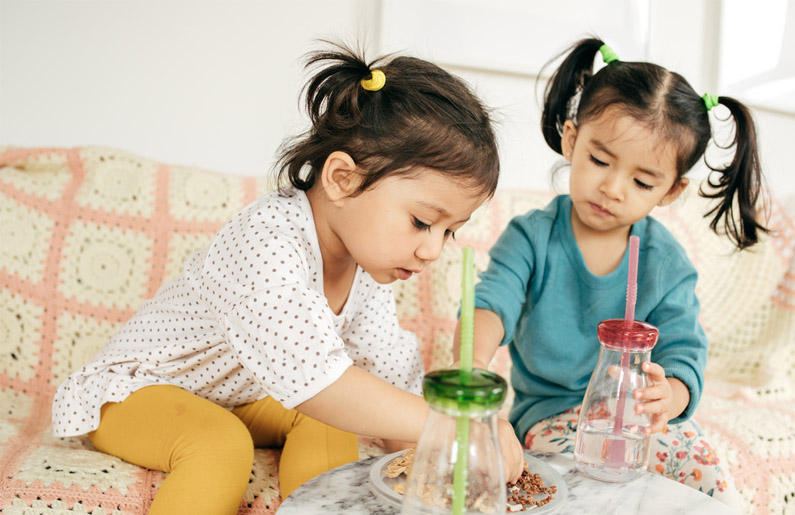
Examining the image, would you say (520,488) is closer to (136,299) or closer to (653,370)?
(653,370)

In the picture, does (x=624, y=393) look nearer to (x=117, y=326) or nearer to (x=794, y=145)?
(x=117, y=326)

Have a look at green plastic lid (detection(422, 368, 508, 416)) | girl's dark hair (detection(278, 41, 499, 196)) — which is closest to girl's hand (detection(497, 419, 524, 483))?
green plastic lid (detection(422, 368, 508, 416))

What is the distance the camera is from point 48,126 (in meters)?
1.62

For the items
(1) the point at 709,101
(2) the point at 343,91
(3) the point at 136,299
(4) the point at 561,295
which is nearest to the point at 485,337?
(4) the point at 561,295

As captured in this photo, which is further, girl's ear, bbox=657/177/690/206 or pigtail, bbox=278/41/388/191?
girl's ear, bbox=657/177/690/206

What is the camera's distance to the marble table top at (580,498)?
0.66 meters

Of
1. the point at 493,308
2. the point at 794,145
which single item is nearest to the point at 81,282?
the point at 493,308

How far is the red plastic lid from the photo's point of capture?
74cm

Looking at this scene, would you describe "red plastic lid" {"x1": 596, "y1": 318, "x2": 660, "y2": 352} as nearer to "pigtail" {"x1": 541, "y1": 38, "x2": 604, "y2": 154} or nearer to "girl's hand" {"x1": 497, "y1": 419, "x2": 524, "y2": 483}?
"girl's hand" {"x1": 497, "y1": 419, "x2": 524, "y2": 483}

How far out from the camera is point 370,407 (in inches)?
30.7

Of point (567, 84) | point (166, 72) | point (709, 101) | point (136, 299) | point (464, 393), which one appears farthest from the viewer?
point (166, 72)

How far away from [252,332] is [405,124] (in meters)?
0.32

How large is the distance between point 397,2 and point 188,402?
1186 mm

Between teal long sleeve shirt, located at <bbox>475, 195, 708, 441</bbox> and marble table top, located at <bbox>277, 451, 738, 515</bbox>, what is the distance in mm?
425
